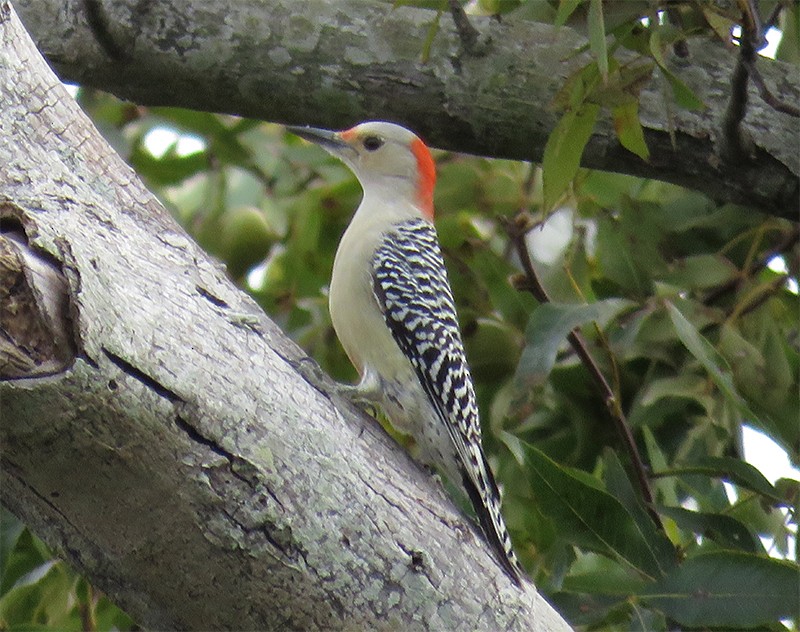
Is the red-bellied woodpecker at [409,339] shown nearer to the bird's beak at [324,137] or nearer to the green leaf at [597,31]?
the bird's beak at [324,137]

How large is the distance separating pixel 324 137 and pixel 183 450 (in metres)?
2.02

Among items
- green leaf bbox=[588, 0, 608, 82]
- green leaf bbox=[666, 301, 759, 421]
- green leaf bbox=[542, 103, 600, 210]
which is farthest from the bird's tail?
green leaf bbox=[588, 0, 608, 82]

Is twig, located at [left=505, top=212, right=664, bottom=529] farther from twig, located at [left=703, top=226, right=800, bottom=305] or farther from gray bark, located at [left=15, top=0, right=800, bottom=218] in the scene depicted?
twig, located at [left=703, top=226, right=800, bottom=305]

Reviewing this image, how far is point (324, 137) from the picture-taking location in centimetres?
392

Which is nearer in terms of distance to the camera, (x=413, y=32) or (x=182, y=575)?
(x=182, y=575)

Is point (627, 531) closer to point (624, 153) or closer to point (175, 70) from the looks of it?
point (624, 153)

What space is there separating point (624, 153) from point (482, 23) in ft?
1.93

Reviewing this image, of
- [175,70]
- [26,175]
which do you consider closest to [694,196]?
[175,70]

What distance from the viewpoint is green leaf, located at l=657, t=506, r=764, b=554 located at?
3.16 metres

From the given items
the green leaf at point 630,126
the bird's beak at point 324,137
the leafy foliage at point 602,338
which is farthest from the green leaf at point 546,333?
the bird's beak at point 324,137

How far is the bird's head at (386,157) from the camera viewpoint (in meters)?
3.97

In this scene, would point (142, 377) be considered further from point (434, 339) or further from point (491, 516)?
point (434, 339)

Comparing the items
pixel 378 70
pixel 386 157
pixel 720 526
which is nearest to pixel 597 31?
pixel 378 70

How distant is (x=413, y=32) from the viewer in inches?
137
